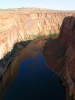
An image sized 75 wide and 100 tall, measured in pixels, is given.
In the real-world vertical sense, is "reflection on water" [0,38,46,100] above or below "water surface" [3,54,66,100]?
below

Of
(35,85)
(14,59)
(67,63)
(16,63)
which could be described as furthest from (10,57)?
(67,63)

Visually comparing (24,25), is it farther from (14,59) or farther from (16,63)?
(16,63)

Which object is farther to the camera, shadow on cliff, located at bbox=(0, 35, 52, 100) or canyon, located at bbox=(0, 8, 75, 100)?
shadow on cliff, located at bbox=(0, 35, 52, 100)

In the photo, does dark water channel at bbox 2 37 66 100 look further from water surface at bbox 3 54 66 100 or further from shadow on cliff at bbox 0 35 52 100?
shadow on cliff at bbox 0 35 52 100

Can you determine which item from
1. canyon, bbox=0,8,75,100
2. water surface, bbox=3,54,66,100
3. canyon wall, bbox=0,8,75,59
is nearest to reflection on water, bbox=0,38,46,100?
canyon, bbox=0,8,75,100

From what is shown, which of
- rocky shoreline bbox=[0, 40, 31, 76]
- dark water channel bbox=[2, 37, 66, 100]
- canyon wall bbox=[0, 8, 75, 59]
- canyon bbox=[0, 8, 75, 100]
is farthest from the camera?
canyon wall bbox=[0, 8, 75, 59]

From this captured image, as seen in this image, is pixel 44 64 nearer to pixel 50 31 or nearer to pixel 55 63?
pixel 55 63

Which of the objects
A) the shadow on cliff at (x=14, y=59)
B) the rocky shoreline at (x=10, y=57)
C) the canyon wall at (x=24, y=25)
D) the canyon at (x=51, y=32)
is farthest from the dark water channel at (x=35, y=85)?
the canyon wall at (x=24, y=25)
